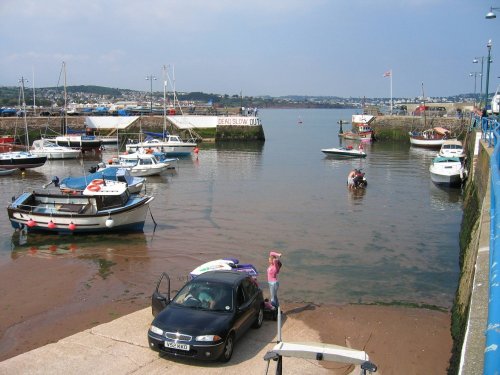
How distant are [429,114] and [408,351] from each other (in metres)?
82.8

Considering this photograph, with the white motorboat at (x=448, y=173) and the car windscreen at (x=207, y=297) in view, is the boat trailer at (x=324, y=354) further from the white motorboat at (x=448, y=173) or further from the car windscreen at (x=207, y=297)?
the white motorboat at (x=448, y=173)

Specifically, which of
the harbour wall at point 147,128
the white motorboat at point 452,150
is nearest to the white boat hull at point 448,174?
the white motorboat at point 452,150

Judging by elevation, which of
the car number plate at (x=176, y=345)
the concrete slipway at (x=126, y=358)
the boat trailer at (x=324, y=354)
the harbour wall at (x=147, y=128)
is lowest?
the concrete slipway at (x=126, y=358)

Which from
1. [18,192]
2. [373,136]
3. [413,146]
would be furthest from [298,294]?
[373,136]

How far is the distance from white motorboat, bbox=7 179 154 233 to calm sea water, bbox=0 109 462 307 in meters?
0.46

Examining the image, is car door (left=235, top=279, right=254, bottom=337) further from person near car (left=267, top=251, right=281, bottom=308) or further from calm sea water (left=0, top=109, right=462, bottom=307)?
calm sea water (left=0, top=109, right=462, bottom=307)

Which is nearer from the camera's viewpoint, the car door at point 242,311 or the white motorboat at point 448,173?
the car door at point 242,311

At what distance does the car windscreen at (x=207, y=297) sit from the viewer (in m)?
10.0

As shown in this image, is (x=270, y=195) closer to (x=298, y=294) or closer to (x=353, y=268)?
(x=353, y=268)

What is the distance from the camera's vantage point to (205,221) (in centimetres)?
2452

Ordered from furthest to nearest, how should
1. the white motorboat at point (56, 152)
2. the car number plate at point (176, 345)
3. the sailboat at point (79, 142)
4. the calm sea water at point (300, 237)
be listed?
the sailboat at point (79, 142) → the white motorboat at point (56, 152) → the calm sea water at point (300, 237) → the car number plate at point (176, 345)

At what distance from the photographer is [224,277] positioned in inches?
426

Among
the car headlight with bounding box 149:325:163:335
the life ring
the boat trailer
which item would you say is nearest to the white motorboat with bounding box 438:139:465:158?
the life ring

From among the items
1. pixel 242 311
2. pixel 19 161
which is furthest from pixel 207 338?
pixel 19 161
